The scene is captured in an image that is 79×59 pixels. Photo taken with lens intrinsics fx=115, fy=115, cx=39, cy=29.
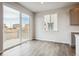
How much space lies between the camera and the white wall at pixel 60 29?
6848 millimetres

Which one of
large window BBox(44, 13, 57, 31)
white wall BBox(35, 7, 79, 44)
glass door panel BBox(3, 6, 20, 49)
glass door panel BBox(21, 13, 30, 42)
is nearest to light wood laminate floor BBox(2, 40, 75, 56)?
glass door panel BBox(3, 6, 20, 49)

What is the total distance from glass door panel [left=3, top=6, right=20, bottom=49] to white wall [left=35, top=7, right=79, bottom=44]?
7.89ft

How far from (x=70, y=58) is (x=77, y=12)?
536 cm

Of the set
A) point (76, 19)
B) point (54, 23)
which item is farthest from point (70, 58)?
point (54, 23)

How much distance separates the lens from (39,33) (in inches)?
355

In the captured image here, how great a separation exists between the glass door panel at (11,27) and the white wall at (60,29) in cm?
241

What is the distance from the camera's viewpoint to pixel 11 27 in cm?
611

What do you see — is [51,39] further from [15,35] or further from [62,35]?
[15,35]

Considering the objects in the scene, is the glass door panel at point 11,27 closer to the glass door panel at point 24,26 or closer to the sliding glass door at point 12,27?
the sliding glass door at point 12,27

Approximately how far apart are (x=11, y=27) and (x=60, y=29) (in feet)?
10.4

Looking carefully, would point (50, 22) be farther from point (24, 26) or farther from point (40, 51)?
point (40, 51)

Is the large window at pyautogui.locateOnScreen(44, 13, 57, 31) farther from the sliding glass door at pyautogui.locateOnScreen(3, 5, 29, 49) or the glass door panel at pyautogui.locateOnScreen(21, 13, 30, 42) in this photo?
the sliding glass door at pyautogui.locateOnScreen(3, 5, 29, 49)

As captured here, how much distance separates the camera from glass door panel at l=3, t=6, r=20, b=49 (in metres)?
5.43

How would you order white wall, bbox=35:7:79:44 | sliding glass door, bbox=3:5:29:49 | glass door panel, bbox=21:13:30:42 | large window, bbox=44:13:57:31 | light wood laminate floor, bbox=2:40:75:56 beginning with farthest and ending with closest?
large window, bbox=44:13:57:31, glass door panel, bbox=21:13:30:42, white wall, bbox=35:7:79:44, sliding glass door, bbox=3:5:29:49, light wood laminate floor, bbox=2:40:75:56
